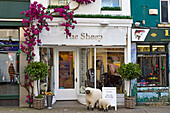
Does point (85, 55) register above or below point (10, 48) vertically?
below

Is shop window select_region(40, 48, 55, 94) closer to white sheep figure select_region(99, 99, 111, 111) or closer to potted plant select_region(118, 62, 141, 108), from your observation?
white sheep figure select_region(99, 99, 111, 111)

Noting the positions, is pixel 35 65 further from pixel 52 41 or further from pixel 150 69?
pixel 150 69

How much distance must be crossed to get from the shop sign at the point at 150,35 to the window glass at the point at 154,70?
82 cm

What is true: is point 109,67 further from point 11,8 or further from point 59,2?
point 11,8

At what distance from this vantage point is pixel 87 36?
10.6 meters

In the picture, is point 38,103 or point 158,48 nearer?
point 38,103

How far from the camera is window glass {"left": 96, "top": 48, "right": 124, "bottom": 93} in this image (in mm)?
10953

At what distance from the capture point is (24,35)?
9.90 m

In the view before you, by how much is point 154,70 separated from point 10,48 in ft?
→ 21.8

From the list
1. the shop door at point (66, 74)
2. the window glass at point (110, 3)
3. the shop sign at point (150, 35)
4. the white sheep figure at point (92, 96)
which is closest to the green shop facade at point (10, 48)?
the shop door at point (66, 74)

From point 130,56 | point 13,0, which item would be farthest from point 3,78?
point 130,56

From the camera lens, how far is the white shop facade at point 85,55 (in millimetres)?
10508

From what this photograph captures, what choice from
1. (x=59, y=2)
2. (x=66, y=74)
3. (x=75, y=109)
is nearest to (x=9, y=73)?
(x=66, y=74)

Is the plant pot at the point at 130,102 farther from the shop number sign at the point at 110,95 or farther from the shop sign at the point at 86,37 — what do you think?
the shop sign at the point at 86,37
